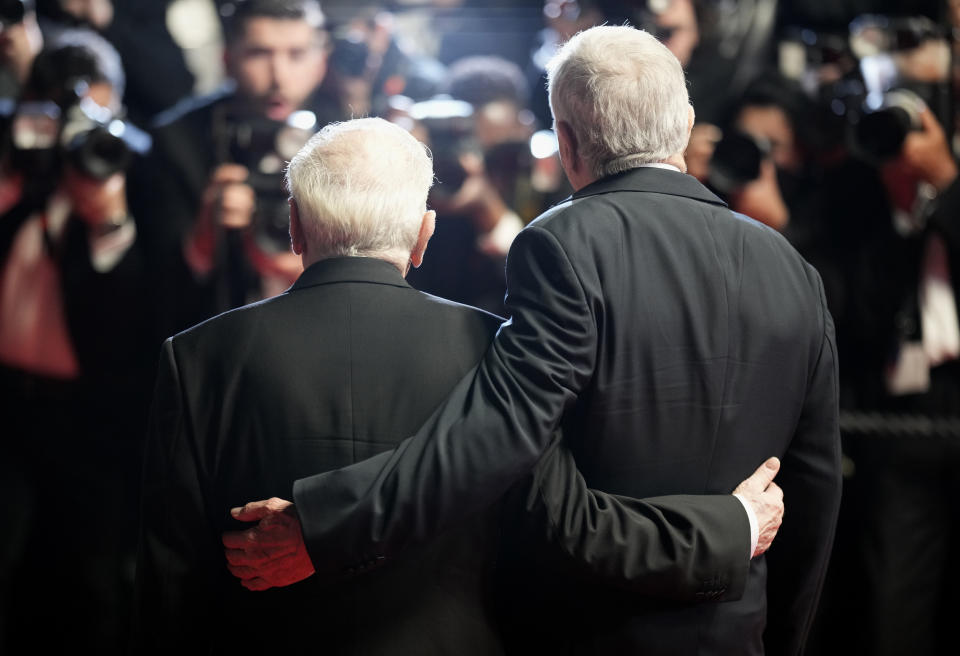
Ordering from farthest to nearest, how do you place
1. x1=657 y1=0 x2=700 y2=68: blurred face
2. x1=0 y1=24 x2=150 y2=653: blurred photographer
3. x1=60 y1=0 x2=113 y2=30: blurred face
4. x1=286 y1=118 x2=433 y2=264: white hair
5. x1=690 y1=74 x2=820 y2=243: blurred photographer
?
x1=60 y1=0 x2=113 y2=30: blurred face < x1=657 y1=0 x2=700 y2=68: blurred face < x1=0 y1=24 x2=150 y2=653: blurred photographer < x1=690 y1=74 x2=820 y2=243: blurred photographer < x1=286 y1=118 x2=433 y2=264: white hair

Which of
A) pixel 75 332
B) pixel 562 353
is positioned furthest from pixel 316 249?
pixel 75 332

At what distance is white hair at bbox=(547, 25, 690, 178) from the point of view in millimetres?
1289

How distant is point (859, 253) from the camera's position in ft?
8.22

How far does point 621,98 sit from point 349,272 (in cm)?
41

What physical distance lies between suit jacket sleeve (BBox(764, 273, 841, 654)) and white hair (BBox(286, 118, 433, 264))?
551 mm

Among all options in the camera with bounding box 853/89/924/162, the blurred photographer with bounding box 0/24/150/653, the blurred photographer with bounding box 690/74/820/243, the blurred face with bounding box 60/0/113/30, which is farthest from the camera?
the blurred face with bounding box 60/0/113/30

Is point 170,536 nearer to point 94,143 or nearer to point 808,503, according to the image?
point 808,503

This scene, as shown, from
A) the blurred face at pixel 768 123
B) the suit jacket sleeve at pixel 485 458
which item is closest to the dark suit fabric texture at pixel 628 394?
the suit jacket sleeve at pixel 485 458

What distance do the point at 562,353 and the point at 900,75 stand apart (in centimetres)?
158

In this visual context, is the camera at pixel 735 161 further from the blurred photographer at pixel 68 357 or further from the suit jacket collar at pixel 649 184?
the blurred photographer at pixel 68 357

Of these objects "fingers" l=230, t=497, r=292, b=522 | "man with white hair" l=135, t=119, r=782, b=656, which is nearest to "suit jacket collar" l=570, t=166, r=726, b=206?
"man with white hair" l=135, t=119, r=782, b=656

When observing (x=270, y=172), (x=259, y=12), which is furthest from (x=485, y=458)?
(x=259, y=12)

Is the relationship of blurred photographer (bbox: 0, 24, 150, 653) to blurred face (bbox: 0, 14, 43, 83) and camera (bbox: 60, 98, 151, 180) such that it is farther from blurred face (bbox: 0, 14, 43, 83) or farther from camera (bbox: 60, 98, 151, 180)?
blurred face (bbox: 0, 14, 43, 83)

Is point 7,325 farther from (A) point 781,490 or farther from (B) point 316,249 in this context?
(A) point 781,490
